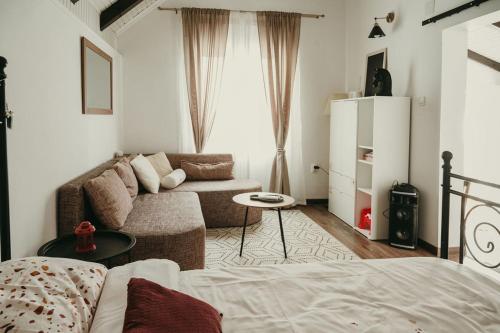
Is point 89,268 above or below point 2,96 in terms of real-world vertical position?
below

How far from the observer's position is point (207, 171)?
4906 mm

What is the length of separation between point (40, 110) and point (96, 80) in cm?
146

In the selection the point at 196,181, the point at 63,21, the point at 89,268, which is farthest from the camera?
the point at 196,181

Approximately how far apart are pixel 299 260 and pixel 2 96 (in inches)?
103

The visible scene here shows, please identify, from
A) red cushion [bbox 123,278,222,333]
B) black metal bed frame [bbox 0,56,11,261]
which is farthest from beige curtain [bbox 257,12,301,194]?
red cushion [bbox 123,278,222,333]

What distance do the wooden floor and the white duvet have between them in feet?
6.19

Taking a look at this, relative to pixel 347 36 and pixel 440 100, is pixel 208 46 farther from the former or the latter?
pixel 440 100

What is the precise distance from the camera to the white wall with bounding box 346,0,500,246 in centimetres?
353

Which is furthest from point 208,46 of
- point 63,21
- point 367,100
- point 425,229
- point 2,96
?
point 2,96

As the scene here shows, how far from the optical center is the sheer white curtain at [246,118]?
204 inches

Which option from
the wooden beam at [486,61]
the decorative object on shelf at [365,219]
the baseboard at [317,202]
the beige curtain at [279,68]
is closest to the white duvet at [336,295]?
the decorative object on shelf at [365,219]

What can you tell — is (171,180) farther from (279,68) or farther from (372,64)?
(372,64)

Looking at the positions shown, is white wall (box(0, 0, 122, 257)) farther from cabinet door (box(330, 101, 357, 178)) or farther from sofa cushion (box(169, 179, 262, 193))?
cabinet door (box(330, 101, 357, 178))

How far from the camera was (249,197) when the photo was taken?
147 inches
